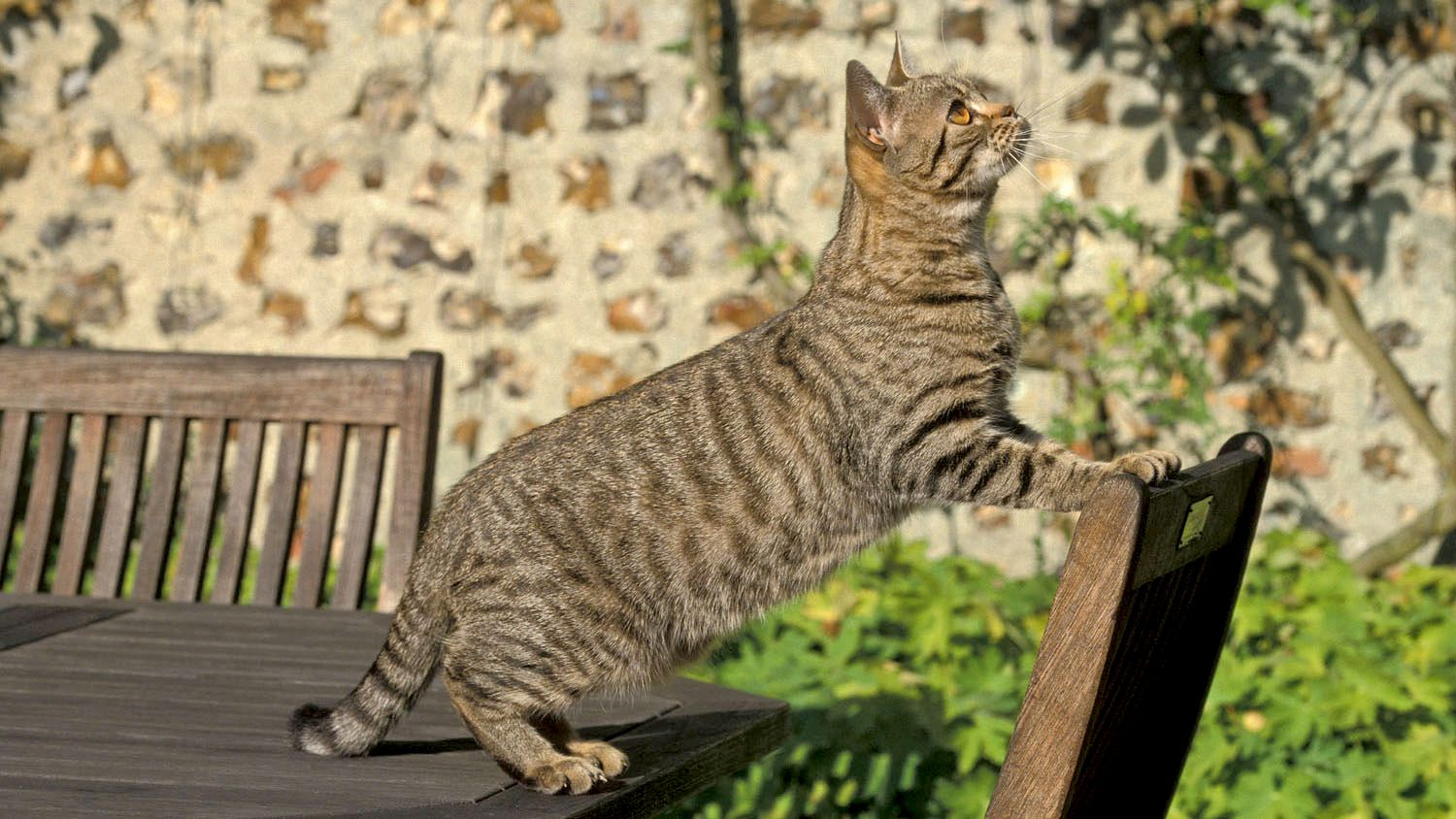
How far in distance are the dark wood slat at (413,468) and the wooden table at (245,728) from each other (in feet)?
0.35

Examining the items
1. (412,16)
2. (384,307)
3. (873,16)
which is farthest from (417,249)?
(873,16)

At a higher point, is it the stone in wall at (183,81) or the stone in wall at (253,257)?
the stone in wall at (183,81)

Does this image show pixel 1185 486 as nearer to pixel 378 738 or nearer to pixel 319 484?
pixel 378 738

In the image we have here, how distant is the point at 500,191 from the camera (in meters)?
4.85

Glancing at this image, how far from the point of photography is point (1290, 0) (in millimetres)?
4441

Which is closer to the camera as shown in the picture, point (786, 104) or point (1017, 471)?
point (1017, 471)

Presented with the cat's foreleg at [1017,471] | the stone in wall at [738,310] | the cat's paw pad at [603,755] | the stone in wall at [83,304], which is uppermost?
the cat's foreleg at [1017,471]

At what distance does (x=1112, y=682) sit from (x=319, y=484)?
178cm

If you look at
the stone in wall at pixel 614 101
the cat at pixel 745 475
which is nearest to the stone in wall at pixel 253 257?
the stone in wall at pixel 614 101

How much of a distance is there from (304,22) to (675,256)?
1.34 metres

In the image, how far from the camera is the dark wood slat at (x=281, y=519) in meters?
2.91

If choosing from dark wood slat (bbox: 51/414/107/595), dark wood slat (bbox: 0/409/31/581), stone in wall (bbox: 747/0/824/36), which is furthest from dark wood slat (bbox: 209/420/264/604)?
stone in wall (bbox: 747/0/824/36)

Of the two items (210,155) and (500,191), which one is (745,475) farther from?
(210,155)

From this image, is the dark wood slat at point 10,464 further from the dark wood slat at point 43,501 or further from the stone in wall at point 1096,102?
the stone in wall at point 1096,102
